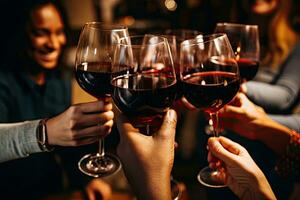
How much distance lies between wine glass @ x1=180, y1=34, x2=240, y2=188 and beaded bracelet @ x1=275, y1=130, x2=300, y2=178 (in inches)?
15.8

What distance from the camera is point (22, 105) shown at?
1535 mm

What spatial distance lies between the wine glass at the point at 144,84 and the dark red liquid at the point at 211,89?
6cm

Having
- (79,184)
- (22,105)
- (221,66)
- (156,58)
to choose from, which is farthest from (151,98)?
(22,105)

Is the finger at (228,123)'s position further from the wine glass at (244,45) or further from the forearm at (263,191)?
the forearm at (263,191)

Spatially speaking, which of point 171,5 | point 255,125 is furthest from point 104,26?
point 171,5

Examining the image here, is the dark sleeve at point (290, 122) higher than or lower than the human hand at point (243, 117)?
lower

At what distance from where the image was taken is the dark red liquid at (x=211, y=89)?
2.86 ft

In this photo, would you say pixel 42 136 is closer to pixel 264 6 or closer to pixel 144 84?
pixel 144 84

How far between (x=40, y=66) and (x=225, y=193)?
0.98m

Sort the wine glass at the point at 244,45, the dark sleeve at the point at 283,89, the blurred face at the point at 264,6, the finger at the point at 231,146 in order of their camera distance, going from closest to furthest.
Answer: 1. the finger at the point at 231,146
2. the wine glass at the point at 244,45
3. the dark sleeve at the point at 283,89
4. the blurred face at the point at 264,6

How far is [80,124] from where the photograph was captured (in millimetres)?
931

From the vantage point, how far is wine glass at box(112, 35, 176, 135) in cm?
81

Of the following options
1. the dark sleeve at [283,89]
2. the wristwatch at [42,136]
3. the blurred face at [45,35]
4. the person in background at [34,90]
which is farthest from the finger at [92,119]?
the dark sleeve at [283,89]

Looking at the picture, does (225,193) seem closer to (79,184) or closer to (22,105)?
(79,184)
